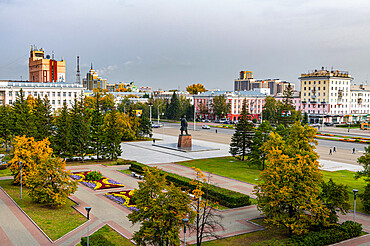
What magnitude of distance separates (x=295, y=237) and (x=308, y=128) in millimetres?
12052

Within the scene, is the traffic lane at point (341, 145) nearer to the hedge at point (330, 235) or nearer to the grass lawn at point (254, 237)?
the hedge at point (330, 235)

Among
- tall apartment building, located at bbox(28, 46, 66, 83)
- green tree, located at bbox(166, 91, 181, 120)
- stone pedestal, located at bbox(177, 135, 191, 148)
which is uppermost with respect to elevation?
tall apartment building, located at bbox(28, 46, 66, 83)

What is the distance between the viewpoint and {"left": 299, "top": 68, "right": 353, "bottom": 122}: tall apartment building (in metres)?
108

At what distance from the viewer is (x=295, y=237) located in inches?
725

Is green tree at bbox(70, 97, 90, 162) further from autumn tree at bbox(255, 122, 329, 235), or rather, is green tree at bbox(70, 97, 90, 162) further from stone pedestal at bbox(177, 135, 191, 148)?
autumn tree at bbox(255, 122, 329, 235)

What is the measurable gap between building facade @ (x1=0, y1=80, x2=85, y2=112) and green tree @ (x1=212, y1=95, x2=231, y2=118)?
140ft

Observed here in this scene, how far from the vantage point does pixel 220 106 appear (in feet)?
374

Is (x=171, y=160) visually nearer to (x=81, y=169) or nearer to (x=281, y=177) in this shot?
(x=81, y=169)

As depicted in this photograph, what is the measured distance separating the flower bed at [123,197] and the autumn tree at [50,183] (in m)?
3.27

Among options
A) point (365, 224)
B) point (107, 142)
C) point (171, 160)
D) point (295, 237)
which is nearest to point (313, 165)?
point (295, 237)

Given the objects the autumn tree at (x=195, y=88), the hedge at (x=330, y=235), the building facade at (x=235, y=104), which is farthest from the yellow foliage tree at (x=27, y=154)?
the autumn tree at (x=195, y=88)

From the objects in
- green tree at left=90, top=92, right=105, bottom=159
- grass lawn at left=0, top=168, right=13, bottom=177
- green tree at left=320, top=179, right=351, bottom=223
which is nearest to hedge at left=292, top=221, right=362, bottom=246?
green tree at left=320, top=179, right=351, bottom=223

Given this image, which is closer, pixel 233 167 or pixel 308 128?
pixel 308 128

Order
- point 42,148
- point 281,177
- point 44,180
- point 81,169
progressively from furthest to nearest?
point 81,169 < point 42,148 < point 44,180 < point 281,177
